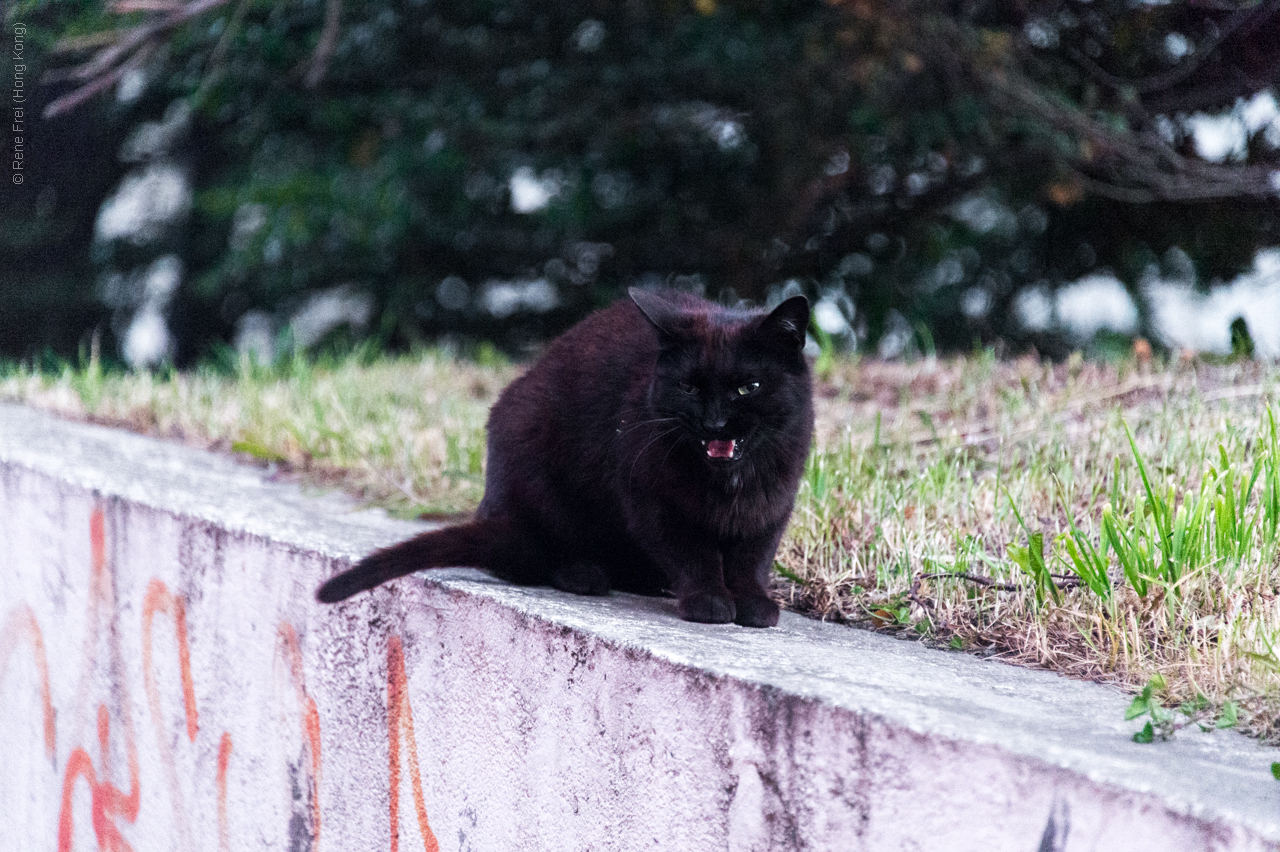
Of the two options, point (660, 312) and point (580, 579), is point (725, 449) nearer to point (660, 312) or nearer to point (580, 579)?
point (660, 312)

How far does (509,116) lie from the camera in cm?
643

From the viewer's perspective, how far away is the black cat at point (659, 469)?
195 centimetres

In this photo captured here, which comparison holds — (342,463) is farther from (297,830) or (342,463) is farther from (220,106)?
(220,106)

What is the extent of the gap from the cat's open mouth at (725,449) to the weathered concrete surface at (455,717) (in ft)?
1.00

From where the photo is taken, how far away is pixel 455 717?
189 centimetres

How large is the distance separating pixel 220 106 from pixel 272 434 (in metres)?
3.90

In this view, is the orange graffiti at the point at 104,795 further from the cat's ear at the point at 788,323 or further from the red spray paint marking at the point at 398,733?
the cat's ear at the point at 788,323

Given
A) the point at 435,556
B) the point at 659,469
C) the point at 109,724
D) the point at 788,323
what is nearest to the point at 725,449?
the point at 659,469

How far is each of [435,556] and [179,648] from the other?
0.96 metres

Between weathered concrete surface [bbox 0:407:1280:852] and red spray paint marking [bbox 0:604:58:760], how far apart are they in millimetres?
11

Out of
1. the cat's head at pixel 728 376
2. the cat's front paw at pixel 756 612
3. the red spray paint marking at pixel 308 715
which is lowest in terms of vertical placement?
the red spray paint marking at pixel 308 715
